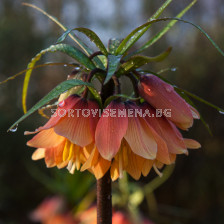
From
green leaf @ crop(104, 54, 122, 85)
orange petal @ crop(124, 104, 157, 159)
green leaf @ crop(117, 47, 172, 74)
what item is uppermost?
green leaf @ crop(117, 47, 172, 74)

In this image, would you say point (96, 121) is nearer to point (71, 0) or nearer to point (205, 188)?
point (205, 188)

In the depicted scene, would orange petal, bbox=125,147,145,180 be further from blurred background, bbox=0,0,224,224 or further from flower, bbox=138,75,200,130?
blurred background, bbox=0,0,224,224

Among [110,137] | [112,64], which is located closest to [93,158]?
[110,137]

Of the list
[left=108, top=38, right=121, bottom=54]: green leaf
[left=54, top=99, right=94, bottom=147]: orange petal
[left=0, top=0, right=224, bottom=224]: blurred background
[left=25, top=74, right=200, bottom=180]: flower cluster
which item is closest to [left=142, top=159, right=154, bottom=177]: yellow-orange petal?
[left=25, top=74, right=200, bottom=180]: flower cluster

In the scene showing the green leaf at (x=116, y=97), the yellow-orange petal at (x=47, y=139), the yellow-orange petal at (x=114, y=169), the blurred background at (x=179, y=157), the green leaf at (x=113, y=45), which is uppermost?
the blurred background at (x=179, y=157)

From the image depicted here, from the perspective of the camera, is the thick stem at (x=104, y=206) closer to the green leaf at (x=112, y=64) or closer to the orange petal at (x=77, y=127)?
the orange petal at (x=77, y=127)

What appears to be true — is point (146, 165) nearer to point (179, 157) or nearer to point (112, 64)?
point (112, 64)

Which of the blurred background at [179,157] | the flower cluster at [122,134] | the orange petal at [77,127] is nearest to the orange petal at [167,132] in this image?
the flower cluster at [122,134]
